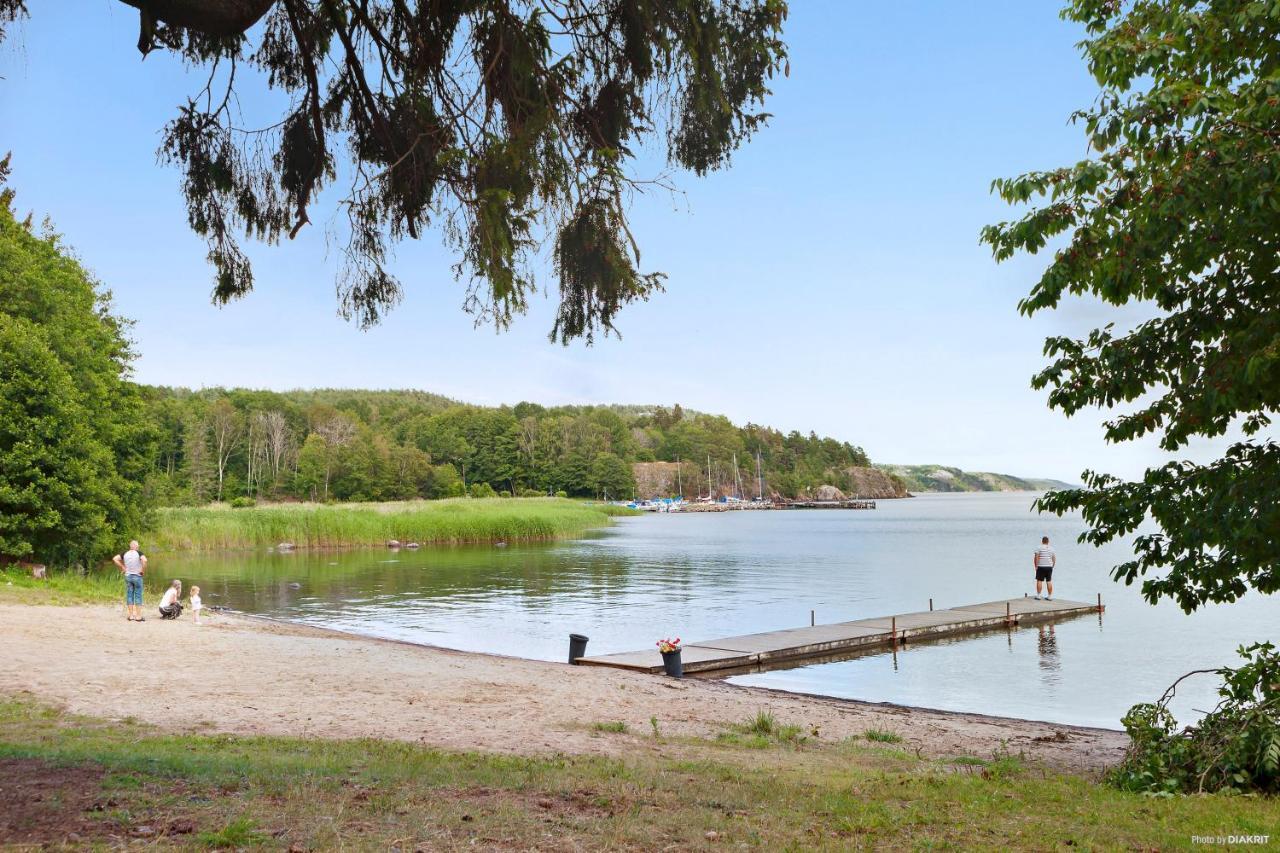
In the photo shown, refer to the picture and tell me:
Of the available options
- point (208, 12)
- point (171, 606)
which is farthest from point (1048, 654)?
point (208, 12)

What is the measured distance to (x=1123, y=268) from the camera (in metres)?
6.42

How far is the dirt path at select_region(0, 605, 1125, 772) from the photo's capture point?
32.3 feet

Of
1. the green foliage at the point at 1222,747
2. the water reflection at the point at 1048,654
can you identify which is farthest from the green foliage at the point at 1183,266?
the water reflection at the point at 1048,654

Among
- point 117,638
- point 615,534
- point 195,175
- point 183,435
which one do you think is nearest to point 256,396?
point 183,435

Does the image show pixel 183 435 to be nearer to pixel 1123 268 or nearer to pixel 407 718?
pixel 407 718

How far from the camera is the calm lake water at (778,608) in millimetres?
17891

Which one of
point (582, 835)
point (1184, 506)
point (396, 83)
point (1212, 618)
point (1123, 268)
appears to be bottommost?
point (1212, 618)

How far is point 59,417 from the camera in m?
27.0

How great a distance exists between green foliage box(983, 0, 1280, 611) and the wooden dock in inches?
403

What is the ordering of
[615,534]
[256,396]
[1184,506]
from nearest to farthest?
[1184,506] → [615,534] → [256,396]

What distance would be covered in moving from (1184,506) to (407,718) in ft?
26.4

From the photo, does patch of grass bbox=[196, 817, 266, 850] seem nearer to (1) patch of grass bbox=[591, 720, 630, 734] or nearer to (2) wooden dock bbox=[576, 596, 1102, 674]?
(1) patch of grass bbox=[591, 720, 630, 734]

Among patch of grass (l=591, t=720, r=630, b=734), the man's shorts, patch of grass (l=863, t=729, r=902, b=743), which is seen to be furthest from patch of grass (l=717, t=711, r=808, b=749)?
the man's shorts

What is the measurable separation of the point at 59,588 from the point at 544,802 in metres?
21.8
